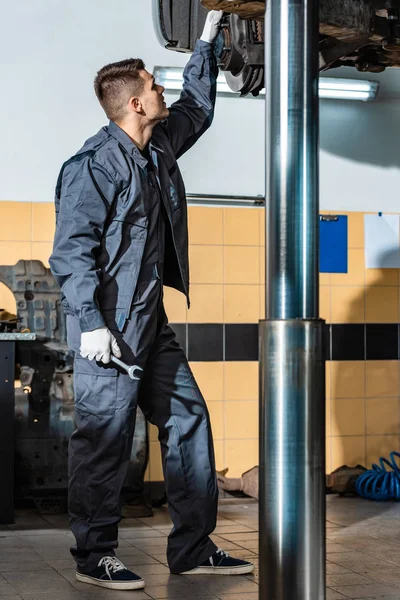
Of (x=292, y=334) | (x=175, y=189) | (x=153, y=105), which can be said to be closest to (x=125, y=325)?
(x=175, y=189)

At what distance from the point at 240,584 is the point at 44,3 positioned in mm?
3194

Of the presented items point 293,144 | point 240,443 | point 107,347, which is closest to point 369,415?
point 240,443

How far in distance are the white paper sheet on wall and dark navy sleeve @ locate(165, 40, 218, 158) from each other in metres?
2.03

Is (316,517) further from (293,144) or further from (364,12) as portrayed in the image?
(364,12)

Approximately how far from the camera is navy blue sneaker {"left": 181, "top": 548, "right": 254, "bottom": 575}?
3.02 m

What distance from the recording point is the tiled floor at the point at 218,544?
281 cm

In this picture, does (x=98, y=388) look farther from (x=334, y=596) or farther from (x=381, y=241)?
(x=381, y=241)

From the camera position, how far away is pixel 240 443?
4.85 m

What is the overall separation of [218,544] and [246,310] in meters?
1.62

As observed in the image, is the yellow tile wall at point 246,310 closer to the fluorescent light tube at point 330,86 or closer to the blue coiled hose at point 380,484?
the blue coiled hose at point 380,484

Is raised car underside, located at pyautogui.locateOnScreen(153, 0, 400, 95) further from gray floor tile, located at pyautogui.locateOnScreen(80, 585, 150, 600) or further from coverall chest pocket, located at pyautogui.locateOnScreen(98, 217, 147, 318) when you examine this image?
gray floor tile, located at pyautogui.locateOnScreen(80, 585, 150, 600)

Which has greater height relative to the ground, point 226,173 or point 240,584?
point 226,173

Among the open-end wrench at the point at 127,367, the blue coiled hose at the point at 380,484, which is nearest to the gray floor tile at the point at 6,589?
the open-end wrench at the point at 127,367

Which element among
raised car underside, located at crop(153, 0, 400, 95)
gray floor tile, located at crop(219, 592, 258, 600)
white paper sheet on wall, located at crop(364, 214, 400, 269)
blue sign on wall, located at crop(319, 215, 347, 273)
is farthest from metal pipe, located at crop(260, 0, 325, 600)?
white paper sheet on wall, located at crop(364, 214, 400, 269)
